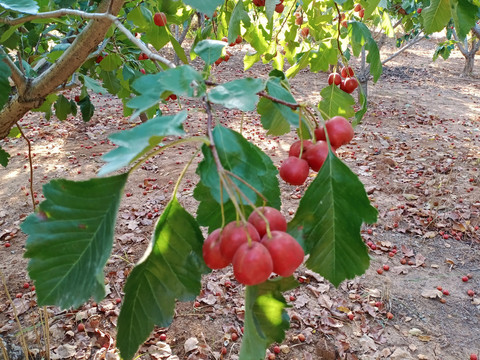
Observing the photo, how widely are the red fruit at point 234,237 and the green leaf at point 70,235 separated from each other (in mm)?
190

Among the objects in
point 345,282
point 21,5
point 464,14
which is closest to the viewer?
point 21,5

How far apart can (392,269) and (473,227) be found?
1.22 meters

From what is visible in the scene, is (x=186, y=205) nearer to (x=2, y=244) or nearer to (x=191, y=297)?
(x=2, y=244)

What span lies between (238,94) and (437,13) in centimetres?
106

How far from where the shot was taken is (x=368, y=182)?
198 inches

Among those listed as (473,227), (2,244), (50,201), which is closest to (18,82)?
(50,201)

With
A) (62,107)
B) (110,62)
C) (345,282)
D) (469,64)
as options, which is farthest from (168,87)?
(469,64)

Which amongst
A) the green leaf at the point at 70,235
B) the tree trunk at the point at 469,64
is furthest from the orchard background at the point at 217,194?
the tree trunk at the point at 469,64

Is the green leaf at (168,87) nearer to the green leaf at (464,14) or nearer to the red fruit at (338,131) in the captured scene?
the red fruit at (338,131)

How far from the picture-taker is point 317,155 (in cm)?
74

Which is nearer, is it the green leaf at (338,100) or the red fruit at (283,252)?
the red fruit at (283,252)

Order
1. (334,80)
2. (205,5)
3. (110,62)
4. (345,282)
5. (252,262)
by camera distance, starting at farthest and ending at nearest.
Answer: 1. (345,282)
2. (110,62)
3. (334,80)
4. (205,5)
5. (252,262)

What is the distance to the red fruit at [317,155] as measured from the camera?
2.42ft

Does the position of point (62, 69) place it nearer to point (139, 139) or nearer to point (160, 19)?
point (160, 19)
